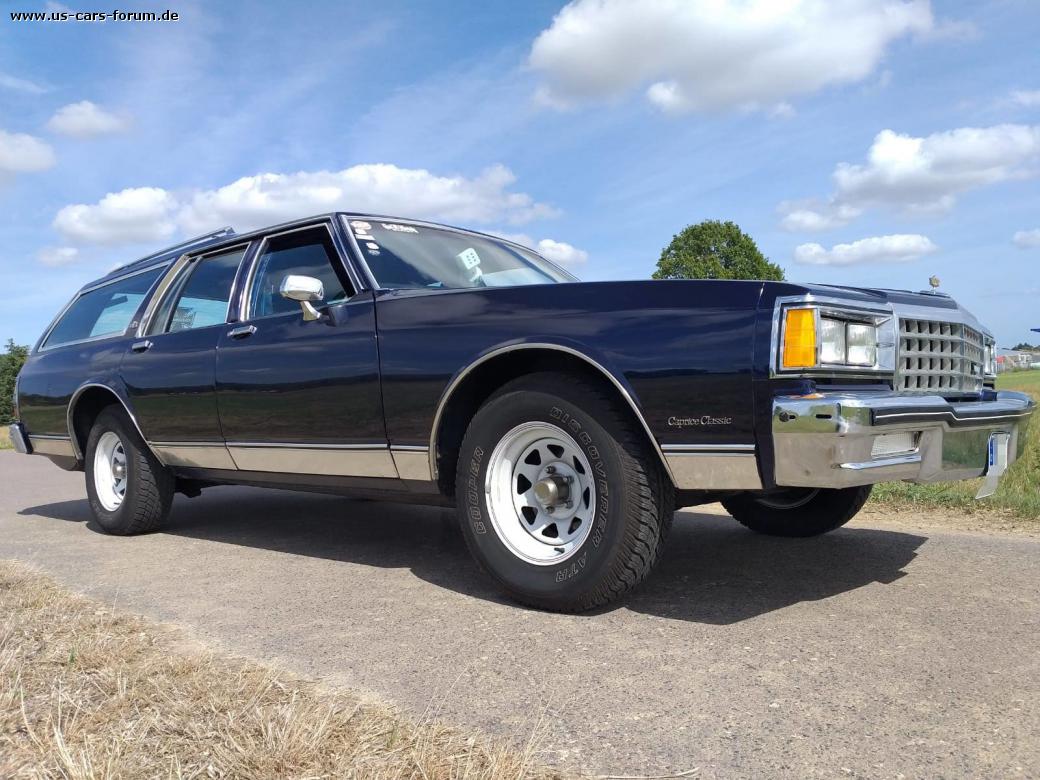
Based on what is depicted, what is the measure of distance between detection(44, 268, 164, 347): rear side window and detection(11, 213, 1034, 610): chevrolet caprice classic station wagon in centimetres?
58

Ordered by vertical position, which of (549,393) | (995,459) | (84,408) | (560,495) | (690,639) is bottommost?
(690,639)

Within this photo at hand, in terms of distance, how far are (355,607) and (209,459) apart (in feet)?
5.96

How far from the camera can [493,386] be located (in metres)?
3.59

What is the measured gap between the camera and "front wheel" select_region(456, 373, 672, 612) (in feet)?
9.90

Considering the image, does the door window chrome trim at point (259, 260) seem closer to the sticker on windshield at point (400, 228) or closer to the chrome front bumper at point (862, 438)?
the sticker on windshield at point (400, 228)

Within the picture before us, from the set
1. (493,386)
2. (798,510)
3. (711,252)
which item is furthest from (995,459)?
(711,252)

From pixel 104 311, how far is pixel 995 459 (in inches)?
210

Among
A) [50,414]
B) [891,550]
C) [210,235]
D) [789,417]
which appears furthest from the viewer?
[50,414]

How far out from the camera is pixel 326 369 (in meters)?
3.96

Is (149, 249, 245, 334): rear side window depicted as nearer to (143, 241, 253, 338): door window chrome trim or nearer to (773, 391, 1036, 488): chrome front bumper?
(143, 241, 253, 338): door window chrome trim

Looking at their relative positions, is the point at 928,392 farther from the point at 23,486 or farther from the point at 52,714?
the point at 23,486

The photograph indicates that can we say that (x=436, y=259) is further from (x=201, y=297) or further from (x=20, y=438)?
(x=20, y=438)

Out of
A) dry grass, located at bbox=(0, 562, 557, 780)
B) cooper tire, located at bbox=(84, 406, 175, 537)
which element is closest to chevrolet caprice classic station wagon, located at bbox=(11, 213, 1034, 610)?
cooper tire, located at bbox=(84, 406, 175, 537)

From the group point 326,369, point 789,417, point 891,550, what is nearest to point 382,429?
point 326,369
